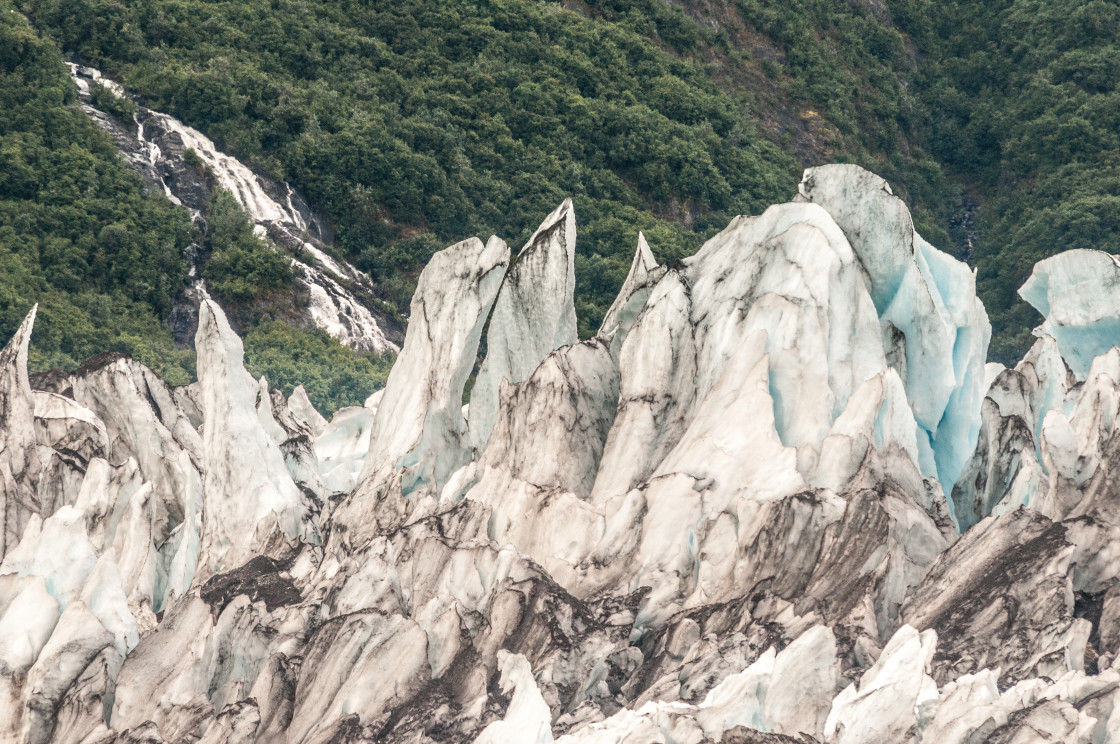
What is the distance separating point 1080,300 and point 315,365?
140ft

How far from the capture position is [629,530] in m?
22.7

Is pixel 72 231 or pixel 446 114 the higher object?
pixel 72 231

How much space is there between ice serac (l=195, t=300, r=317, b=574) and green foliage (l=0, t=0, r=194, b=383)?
1277 inches

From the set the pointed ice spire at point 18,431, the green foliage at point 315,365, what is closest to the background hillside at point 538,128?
the green foliage at point 315,365

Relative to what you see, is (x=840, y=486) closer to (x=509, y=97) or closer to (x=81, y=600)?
(x=81, y=600)

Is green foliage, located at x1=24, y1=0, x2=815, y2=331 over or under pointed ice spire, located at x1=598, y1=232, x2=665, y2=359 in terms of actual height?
under

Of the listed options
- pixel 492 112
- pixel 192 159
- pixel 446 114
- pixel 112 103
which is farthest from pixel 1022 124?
pixel 112 103

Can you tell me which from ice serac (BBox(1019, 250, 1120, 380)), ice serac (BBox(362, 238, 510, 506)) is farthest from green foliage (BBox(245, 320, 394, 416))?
ice serac (BBox(1019, 250, 1120, 380))

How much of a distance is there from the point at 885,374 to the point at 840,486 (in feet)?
6.81

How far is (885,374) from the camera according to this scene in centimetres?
2317

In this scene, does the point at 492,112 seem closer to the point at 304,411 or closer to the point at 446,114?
the point at 446,114

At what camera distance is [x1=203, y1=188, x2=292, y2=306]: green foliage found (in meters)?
74.8

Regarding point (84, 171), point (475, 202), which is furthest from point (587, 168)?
point (84, 171)

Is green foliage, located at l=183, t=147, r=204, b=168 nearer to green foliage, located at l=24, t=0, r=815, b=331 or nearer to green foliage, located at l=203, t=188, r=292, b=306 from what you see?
green foliage, located at l=24, t=0, r=815, b=331
